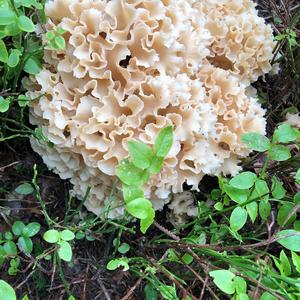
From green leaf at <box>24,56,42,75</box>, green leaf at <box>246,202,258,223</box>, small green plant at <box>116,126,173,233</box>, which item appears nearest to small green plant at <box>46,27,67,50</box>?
green leaf at <box>24,56,42,75</box>

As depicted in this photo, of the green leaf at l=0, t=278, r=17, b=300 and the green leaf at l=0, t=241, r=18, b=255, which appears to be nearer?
the green leaf at l=0, t=278, r=17, b=300

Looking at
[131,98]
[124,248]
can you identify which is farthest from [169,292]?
[131,98]

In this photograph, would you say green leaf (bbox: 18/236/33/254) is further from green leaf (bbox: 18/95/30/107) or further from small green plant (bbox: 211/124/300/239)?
small green plant (bbox: 211/124/300/239)

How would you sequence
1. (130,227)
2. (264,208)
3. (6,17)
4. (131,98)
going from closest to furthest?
(6,17), (264,208), (131,98), (130,227)

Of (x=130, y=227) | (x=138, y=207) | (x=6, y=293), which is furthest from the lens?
(x=130, y=227)

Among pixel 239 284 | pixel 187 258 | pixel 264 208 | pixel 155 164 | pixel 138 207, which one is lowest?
pixel 187 258

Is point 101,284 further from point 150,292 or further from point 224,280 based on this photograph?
point 224,280

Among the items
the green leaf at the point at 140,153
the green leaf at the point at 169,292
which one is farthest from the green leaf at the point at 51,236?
the green leaf at the point at 169,292
